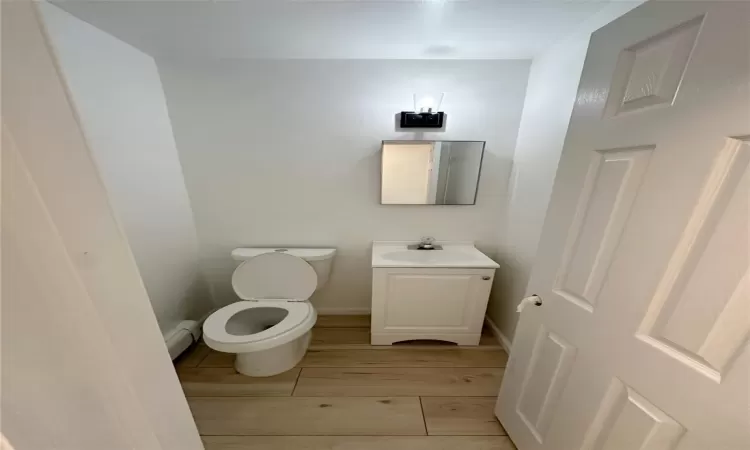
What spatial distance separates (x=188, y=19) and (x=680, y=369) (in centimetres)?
211

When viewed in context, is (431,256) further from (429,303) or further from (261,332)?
(261,332)

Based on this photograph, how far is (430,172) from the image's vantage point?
1824 mm

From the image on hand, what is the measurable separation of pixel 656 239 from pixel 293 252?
179 cm

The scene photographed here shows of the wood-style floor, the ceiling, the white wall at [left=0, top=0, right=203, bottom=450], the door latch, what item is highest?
the ceiling

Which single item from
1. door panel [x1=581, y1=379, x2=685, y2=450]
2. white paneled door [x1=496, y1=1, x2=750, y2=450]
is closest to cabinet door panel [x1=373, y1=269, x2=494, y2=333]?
white paneled door [x1=496, y1=1, x2=750, y2=450]

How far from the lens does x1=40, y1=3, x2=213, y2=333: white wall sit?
3.84 feet

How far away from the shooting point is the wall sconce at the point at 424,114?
5.50ft

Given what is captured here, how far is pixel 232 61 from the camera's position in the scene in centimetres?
161

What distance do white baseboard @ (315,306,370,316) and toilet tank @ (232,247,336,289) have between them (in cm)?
35

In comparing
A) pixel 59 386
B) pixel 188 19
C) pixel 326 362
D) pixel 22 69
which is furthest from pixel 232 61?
pixel 326 362

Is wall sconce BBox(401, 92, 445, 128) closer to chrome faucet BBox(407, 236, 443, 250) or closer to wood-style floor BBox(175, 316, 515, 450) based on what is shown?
chrome faucet BBox(407, 236, 443, 250)

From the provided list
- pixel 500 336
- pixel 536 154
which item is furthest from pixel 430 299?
pixel 536 154

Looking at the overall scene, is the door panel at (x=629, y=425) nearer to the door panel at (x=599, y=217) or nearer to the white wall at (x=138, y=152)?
the door panel at (x=599, y=217)

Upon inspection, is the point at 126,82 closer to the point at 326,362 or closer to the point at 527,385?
the point at 326,362
